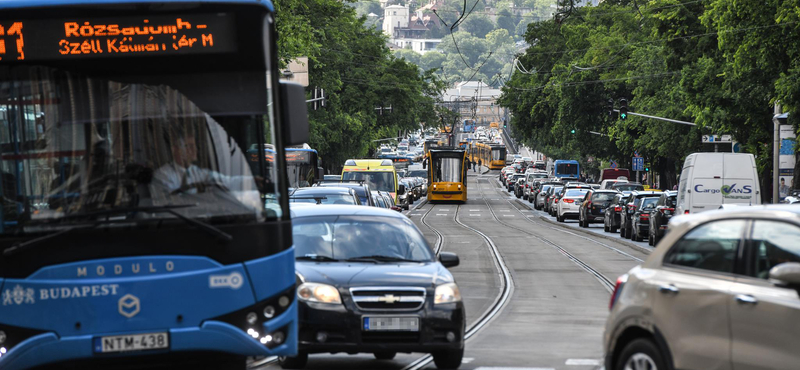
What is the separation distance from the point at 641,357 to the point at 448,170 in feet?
A: 208

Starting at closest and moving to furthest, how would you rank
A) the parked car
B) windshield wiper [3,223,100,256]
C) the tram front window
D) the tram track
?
windshield wiper [3,223,100,256], the tram track, the tram front window, the parked car

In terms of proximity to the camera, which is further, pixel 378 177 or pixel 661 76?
pixel 661 76

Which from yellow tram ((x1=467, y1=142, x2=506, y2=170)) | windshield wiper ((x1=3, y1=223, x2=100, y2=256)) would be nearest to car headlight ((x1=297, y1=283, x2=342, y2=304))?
windshield wiper ((x1=3, y1=223, x2=100, y2=256))

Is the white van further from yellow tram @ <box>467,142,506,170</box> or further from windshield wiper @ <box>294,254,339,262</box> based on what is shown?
yellow tram @ <box>467,142,506,170</box>

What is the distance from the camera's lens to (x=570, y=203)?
5422cm

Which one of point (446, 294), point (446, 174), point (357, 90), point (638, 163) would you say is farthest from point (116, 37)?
point (357, 90)

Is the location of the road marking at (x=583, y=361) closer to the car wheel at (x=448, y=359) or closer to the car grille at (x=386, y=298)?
the car wheel at (x=448, y=359)

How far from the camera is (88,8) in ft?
26.7

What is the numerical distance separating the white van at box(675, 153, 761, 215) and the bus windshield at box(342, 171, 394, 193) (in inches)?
805

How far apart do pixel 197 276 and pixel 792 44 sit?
97.2ft

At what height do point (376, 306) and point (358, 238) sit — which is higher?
point (358, 238)

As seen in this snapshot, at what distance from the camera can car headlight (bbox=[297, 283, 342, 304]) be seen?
33.7 ft

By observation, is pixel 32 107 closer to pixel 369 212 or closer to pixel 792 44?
pixel 369 212

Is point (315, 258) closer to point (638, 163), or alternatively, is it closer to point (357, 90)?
point (638, 163)
